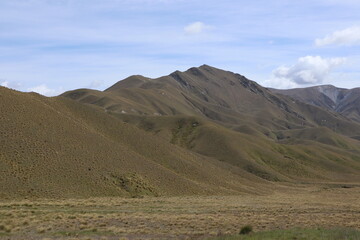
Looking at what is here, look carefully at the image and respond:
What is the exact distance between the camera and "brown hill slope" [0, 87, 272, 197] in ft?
177

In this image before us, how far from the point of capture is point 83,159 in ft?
207

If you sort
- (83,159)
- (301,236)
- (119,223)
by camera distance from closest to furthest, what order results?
(301,236) < (119,223) < (83,159)

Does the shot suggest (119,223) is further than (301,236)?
Yes

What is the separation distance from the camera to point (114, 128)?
8694 centimetres

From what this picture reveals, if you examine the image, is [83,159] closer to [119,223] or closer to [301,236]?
[119,223]

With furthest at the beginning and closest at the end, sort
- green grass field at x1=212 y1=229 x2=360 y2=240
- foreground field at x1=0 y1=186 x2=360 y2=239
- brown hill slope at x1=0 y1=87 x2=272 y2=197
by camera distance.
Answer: brown hill slope at x1=0 y1=87 x2=272 y2=197 → foreground field at x1=0 y1=186 x2=360 y2=239 → green grass field at x1=212 y1=229 x2=360 y2=240

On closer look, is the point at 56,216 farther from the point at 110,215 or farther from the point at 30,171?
→ the point at 30,171

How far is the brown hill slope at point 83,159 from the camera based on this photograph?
53906 millimetres

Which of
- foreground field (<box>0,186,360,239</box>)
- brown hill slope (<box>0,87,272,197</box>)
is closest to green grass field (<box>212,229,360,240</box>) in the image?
foreground field (<box>0,186,360,239</box>)

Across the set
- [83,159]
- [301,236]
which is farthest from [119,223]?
[83,159]

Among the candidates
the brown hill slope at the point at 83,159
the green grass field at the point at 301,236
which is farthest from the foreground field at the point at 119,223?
the brown hill slope at the point at 83,159

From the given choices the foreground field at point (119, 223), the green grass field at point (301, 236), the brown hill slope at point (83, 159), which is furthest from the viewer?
the brown hill slope at point (83, 159)

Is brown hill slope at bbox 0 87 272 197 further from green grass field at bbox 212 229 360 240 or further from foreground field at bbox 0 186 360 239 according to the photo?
green grass field at bbox 212 229 360 240

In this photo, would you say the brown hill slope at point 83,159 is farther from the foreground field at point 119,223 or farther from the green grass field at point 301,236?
the green grass field at point 301,236
